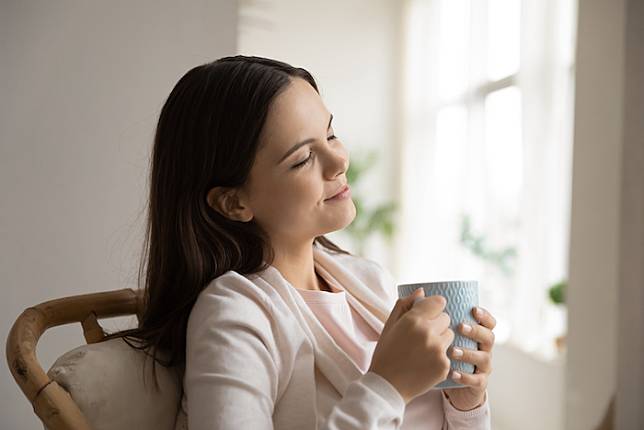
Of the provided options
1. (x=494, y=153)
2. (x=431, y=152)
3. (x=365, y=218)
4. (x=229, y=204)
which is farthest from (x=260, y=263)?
(x=431, y=152)

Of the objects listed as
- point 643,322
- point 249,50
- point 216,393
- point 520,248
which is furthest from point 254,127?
point 249,50

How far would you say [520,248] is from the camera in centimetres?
394

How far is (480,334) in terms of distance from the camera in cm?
95

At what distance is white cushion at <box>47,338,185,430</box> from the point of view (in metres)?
0.99

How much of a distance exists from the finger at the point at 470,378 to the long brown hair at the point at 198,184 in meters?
0.33

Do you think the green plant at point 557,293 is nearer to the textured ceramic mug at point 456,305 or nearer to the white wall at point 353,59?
the white wall at point 353,59

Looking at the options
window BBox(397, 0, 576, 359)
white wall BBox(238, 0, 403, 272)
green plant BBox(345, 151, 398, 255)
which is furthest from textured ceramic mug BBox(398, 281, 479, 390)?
white wall BBox(238, 0, 403, 272)

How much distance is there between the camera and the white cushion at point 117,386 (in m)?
0.99

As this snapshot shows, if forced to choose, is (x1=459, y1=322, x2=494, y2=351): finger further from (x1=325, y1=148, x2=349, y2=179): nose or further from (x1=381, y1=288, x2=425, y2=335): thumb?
(x1=325, y1=148, x2=349, y2=179): nose

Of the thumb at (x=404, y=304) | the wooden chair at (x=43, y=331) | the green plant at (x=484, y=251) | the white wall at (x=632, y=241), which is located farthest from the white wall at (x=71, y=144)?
the green plant at (x=484, y=251)

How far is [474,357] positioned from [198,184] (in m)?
0.47

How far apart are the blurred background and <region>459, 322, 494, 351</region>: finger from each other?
4.01 ft

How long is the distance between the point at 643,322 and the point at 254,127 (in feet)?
7.47

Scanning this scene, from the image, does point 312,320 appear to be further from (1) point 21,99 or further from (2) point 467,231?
(2) point 467,231
